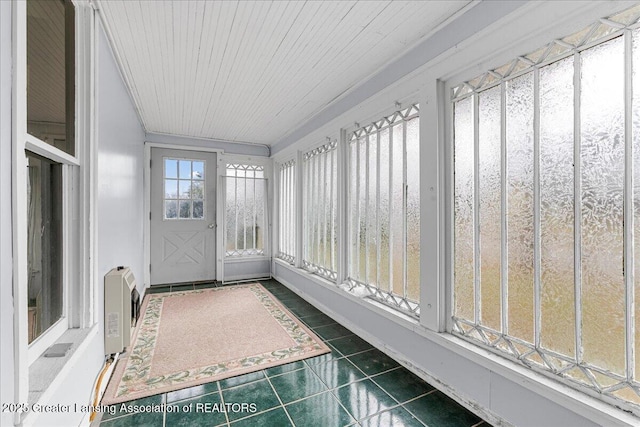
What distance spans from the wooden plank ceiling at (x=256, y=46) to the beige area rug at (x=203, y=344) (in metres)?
2.40

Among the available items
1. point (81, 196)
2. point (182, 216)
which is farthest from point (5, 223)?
point (182, 216)

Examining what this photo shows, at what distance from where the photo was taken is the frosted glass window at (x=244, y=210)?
16.2 ft

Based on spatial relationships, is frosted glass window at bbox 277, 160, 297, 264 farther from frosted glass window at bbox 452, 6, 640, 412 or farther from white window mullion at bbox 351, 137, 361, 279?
frosted glass window at bbox 452, 6, 640, 412

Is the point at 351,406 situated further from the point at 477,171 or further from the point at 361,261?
the point at 477,171

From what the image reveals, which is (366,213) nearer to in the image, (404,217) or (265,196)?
(404,217)

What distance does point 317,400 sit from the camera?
5.98ft

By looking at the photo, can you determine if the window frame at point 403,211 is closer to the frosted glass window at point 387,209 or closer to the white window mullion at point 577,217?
the frosted glass window at point 387,209

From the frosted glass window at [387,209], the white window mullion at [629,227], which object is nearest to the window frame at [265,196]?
the frosted glass window at [387,209]

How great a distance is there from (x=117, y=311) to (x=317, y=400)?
4.71ft

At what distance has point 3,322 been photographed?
794 mm

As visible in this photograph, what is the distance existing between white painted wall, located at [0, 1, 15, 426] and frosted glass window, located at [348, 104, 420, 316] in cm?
210

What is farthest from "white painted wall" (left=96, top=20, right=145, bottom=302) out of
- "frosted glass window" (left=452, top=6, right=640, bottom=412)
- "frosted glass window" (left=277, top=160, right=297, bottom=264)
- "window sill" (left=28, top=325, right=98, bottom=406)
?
"frosted glass window" (left=452, top=6, right=640, bottom=412)

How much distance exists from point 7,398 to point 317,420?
1.38m

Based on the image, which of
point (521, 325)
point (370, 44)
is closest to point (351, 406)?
point (521, 325)
